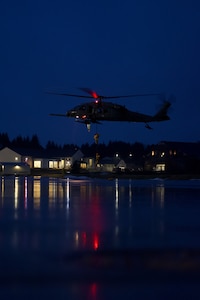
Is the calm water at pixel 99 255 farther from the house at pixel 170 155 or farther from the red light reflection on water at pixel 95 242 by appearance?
the house at pixel 170 155

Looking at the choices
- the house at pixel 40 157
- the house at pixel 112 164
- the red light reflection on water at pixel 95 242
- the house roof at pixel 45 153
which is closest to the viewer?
the red light reflection on water at pixel 95 242

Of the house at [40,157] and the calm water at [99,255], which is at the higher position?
the house at [40,157]

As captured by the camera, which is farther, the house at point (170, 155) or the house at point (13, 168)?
the house at point (170, 155)

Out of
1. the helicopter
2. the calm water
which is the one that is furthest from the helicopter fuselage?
the calm water

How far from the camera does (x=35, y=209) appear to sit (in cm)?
2069

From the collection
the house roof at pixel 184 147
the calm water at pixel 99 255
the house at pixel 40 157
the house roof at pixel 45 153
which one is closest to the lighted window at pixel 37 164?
the house at pixel 40 157

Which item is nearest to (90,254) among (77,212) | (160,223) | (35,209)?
(160,223)

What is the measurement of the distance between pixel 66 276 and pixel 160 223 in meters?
7.86

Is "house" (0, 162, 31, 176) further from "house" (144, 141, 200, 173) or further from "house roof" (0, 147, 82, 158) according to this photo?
"house" (144, 141, 200, 173)

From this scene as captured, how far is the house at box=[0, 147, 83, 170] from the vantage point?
12262 centimetres

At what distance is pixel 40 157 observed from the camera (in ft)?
408

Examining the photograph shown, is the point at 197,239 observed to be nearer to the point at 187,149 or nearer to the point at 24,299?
the point at 24,299

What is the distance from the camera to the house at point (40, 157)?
12262 centimetres

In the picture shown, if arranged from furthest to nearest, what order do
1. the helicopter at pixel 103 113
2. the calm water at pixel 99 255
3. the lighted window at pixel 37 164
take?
the lighted window at pixel 37 164, the helicopter at pixel 103 113, the calm water at pixel 99 255
